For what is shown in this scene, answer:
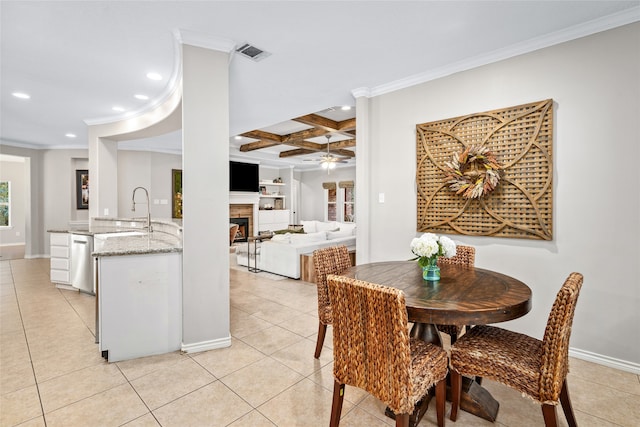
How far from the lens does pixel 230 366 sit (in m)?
2.36

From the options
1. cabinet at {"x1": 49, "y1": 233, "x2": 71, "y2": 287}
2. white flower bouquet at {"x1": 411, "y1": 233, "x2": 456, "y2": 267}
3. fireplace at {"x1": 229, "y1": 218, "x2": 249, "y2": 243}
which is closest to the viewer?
white flower bouquet at {"x1": 411, "y1": 233, "x2": 456, "y2": 267}

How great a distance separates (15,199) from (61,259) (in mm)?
7067

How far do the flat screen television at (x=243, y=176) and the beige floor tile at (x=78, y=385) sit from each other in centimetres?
661

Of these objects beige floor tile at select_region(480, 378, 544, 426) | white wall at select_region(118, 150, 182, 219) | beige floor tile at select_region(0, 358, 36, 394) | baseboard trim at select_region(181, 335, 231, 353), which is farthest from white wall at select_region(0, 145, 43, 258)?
beige floor tile at select_region(480, 378, 544, 426)

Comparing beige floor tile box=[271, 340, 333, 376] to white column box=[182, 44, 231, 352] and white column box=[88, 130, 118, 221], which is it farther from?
white column box=[88, 130, 118, 221]

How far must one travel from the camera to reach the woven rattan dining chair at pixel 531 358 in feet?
4.58

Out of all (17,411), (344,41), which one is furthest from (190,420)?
(344,41)

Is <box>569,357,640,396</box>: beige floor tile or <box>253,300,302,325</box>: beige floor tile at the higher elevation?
<box>253,300,302,325</box>: beige floor tile

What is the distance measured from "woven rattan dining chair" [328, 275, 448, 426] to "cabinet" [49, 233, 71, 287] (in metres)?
4.66

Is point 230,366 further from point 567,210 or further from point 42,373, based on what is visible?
point 567,210

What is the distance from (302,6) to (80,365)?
10.2 ft

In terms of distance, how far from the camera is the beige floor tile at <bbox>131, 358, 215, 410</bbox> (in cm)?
198

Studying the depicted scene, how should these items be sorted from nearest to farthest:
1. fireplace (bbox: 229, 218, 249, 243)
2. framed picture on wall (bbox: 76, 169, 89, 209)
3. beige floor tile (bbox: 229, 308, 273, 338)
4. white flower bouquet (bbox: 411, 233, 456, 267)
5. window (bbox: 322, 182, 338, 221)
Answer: white flower bouquet (bbox: 411, 233, 456, 267) < beige floor tile (bbox: 229, 308, 273, 338) < framed picture on wall (bbox: 76, 169, 89, 209) < fireplace (bbox: 229, 218, 249, 243) < window (bbox: 322, 182, 338, 221)

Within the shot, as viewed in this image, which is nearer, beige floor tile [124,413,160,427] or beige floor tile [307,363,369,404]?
beige floor tile [124,413,160,427]
